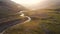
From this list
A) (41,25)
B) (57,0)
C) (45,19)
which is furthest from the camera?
(57,0)

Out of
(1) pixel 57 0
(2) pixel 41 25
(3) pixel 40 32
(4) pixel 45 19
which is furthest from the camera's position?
(1) pixel 57 0

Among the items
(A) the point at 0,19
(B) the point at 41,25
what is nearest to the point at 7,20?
(A) the point at 0,19

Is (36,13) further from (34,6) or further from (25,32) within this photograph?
(25,32)

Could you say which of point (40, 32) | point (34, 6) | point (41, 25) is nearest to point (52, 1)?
point (34, 6)

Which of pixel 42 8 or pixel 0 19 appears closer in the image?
pixel 0 19

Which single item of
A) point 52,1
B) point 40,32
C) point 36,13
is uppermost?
point 52,1

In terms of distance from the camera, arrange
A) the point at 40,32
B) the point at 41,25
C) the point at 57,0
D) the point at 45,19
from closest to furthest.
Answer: the point at 40,32 → the point at 41,25 → the point at 45,19 → the point at 57,0

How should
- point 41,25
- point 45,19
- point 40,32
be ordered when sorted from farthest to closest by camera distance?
point 45,19 < point 41,25 < point 40,32

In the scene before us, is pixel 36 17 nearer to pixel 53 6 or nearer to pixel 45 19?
pixel 45 19

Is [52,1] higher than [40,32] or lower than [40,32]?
higher
